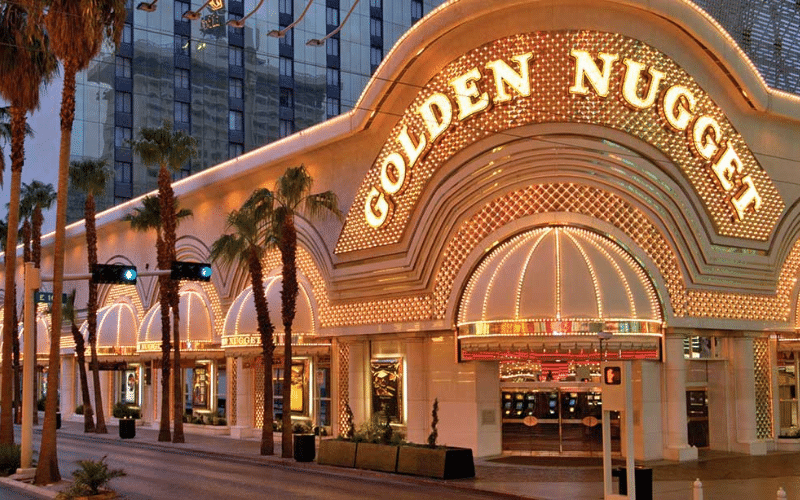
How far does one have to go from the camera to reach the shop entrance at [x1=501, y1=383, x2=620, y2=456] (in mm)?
31312

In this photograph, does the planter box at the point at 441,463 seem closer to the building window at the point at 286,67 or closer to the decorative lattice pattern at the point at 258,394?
the decorative lattice pattern at the point at 258,394

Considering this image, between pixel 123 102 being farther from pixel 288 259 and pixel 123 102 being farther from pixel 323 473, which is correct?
pixel 323 473

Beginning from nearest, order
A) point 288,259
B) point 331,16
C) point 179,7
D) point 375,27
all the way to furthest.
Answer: point 288,259 → point 179,7 → point 331,16 → point 375,27

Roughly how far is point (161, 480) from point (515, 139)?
1413 centimetres

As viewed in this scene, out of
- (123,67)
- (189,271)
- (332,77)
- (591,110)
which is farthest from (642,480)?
(332,77)

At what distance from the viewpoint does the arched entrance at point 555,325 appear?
2914 centimetres

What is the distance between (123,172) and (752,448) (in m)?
62.7

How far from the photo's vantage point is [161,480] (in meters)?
28.1

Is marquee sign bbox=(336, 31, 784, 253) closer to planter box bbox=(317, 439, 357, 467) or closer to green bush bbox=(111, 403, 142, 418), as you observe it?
planter box bbox=(317, 439, 357, 467)

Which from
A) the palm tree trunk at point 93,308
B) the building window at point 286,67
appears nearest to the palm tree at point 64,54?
the palm tree trunk at point 93,308

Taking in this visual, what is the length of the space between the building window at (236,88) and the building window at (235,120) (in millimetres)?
1367

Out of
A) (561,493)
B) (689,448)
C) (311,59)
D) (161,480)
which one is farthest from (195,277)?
(311,59)

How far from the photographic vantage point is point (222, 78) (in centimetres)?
8675

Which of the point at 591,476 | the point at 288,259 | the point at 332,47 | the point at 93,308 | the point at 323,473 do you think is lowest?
the point at 323,473
